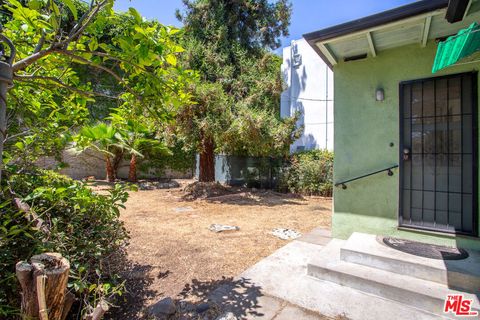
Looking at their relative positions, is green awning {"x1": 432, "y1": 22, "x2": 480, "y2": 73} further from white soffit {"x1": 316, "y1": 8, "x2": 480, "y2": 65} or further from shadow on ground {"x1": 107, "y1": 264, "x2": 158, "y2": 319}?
shadow on ground {"x1": 107, "y1": 264, "x2": 158, "y2": 319}

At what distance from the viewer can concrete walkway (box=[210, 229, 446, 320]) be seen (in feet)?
8.46

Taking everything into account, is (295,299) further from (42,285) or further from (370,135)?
(370,135)

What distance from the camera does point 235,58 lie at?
11586mm

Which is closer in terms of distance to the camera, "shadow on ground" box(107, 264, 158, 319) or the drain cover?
"shadow on ground" box(107, 264, 158, 319)

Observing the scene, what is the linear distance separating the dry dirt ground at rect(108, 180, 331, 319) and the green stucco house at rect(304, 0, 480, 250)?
6.12 feet

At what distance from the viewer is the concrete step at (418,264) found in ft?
8.87

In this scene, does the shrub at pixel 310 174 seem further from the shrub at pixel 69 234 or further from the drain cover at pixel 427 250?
the shrub at pixel 69 234

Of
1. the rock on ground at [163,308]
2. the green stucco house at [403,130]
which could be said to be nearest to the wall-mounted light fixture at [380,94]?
the green stucco house at [403,130]

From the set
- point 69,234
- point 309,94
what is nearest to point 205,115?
point 69,234

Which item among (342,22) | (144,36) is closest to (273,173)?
(342,22)

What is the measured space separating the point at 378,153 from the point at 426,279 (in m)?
1.89

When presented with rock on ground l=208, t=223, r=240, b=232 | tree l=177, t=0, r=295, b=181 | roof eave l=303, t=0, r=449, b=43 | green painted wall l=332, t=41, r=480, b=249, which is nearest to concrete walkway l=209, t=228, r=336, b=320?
green painted wall l=332, t=41, r=480, b=249

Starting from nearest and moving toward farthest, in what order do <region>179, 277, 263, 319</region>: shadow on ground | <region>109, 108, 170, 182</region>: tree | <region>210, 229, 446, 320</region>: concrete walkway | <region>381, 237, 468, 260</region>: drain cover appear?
<region>109, 108, 170, 182</region>: tree → <region>210, 229, 446, 320</region>: concrete walkway → <region>179, 277, 263, 319</region>: shadow on ground → <region>381, 237, 468, 260</region>: drain cover

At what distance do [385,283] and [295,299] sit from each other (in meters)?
1.03
